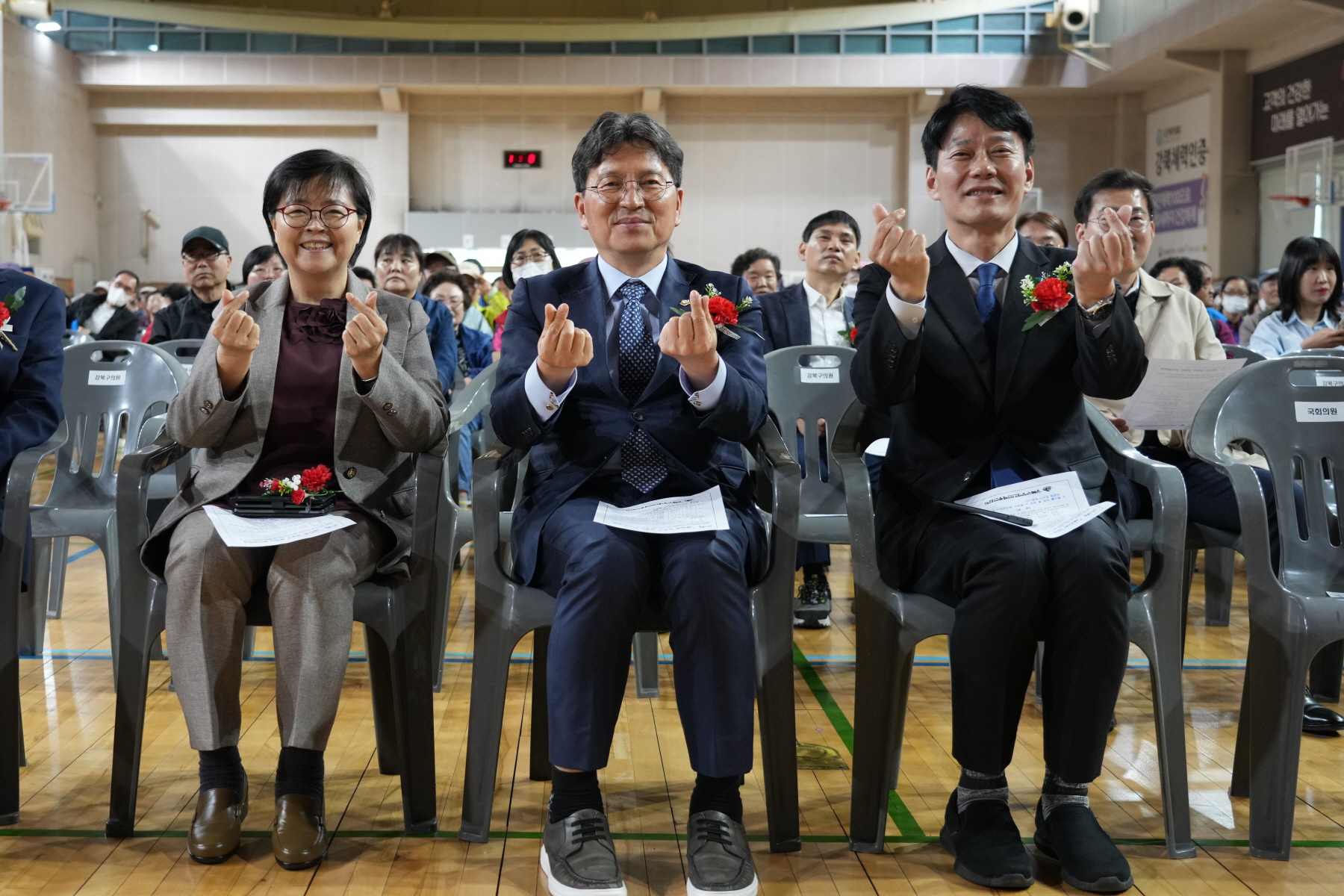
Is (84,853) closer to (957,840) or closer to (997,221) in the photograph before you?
(957,840)

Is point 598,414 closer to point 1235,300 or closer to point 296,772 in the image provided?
point 296,772

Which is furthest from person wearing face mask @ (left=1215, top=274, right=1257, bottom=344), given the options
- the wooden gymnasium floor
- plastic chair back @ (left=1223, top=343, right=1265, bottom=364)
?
the wooden gymnasium floor

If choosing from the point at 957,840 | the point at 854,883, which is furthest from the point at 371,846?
the point at 957,840

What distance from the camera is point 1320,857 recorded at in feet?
6.73

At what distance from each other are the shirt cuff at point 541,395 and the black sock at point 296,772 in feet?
2.38

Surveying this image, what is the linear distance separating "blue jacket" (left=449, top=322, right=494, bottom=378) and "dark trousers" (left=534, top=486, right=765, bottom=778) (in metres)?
3.42

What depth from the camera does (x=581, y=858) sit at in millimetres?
1876

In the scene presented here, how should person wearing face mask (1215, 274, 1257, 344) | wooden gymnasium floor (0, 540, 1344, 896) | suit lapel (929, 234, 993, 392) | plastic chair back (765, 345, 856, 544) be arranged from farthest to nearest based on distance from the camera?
person wearing face mask (1215, 274, 1257, 344)
plastic chair back (765, 345, 856, 544)
suit lapel (929, 234, 993, 392)
wooden gymnasium floor (0, 540, 1344, 896)

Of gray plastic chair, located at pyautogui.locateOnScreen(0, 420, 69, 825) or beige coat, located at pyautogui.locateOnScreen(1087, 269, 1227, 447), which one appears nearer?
gray plastic chair, located at pyautogui.locateOnScreen(0, 420, 69, 825)

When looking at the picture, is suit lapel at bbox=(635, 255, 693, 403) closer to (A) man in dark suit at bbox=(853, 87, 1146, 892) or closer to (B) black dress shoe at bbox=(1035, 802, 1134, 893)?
(A) man in dark suit at bbox=(853, 87, 1146, 892)

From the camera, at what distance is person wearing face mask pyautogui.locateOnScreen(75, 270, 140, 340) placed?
8.34 m

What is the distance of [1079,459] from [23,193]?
42.7 ft

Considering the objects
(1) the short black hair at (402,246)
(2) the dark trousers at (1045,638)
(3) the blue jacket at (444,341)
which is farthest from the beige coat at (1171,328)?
(1) the short black hair at (402,246)

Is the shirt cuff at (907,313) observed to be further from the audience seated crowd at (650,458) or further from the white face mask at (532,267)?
the white face mask at (532,267)
